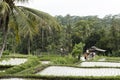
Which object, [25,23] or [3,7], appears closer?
[3,7]

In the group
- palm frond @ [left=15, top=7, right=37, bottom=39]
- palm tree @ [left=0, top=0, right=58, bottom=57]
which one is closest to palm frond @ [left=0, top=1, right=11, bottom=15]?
palm tree @ [left=0, top=0, right=58, bottom=57]

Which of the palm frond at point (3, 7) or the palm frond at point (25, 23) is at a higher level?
the palm frond at point (3, 7)

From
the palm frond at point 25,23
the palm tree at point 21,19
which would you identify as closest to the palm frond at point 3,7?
the palm tree at point 21,19

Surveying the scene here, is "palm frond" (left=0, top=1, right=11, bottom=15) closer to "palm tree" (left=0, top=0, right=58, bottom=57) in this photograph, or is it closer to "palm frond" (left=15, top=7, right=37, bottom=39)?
"palm tree" (left=0, top=0, right=58, bottom=57)

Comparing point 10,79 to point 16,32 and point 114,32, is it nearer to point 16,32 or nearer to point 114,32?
point 16,32

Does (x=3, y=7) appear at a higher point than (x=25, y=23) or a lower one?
higher

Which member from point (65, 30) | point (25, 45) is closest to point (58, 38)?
point (65, 30)

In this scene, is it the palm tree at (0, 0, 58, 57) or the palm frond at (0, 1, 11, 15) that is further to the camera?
the palm tree at (0, 0, 58, 57)

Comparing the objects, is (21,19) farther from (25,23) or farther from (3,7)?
(3,7)

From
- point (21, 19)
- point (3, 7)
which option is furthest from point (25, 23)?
point (3, 7)

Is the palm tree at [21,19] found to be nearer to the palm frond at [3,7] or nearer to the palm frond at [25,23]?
the palm frond at [25,23]

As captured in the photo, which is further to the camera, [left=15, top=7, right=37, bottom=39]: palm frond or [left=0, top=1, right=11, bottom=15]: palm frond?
[left=15, top=7, right=37, bottom=39]: palm frond

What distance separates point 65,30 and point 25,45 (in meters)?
6.77

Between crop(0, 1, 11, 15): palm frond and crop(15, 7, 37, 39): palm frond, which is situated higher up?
crop(0, 1, 11, 15): palm frond
